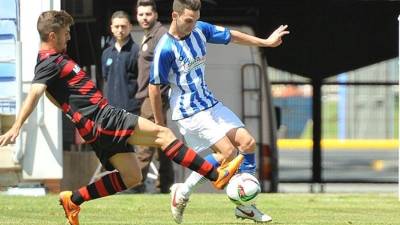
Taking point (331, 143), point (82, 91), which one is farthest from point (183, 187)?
point (331, 143)

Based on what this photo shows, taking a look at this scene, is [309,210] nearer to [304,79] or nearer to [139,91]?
[139,91]

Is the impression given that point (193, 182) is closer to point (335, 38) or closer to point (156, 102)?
point (156, 102)

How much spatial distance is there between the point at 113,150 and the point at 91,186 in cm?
42

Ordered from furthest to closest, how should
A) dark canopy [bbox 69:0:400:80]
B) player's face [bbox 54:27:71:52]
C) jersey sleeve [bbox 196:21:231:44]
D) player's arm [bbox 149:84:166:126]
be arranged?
dark canopy [bbox 69:0:400:80] < jersey sleeve [bbox 196:21:231:44] < player's arm [bbox 149:84:166:126] < player's face [bbox 54:27:71:52]

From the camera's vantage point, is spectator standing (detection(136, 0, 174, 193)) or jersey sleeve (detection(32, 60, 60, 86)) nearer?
jersey sleeve (detection(32, 60, 60, 86))

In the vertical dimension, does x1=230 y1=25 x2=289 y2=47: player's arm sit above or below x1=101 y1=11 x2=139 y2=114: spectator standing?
above

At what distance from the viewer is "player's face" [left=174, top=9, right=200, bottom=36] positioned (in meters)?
9.54

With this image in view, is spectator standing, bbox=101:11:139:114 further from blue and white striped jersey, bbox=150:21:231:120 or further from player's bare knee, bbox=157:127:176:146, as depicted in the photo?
player's bare knee, bbox=157:127:176:146

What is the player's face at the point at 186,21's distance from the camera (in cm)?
954

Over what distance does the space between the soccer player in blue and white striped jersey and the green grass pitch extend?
470 mm

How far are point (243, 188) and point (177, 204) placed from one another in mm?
615

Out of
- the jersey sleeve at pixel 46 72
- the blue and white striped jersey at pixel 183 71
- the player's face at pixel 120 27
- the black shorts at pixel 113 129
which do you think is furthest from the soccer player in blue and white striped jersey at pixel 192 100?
the player's face at pixel 120 27

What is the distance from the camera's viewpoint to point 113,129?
885 cm

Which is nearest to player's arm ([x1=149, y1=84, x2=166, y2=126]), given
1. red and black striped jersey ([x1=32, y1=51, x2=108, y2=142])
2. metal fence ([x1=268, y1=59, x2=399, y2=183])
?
red and black striped jersey ([x1=32, y1=51, x2=108, y2=142])
